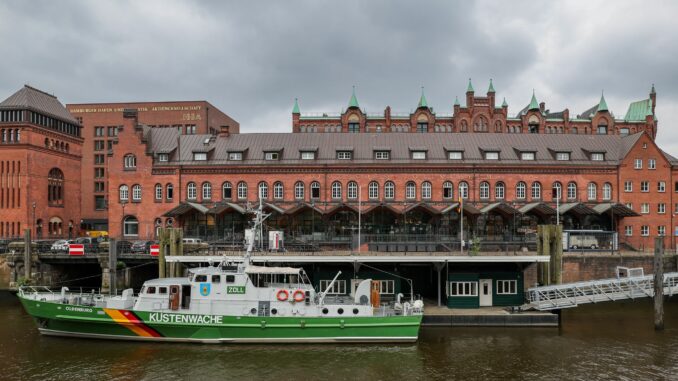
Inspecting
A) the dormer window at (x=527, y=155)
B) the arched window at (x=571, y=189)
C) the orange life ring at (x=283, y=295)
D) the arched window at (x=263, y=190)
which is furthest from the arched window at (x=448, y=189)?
the orange life ring at (x=283, y=295)

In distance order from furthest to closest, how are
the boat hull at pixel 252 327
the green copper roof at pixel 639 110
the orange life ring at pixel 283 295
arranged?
the green copper roof at pixel 639 110 → the orange life ring at pixel 283 295 → the boat hull at pixel 252 327

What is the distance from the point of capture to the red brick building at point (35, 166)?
62.6 m

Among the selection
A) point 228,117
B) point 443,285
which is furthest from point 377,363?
point 228,117

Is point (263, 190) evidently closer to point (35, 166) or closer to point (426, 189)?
point (426, 189)

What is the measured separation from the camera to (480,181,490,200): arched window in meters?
58.3

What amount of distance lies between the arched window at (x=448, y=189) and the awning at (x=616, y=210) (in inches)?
620

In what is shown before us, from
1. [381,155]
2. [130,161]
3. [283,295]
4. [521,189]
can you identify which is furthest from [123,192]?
[521,189]

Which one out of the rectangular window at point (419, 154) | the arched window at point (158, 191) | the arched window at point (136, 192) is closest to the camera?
the arched window at point (158, 191)

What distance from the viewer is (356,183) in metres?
58.3

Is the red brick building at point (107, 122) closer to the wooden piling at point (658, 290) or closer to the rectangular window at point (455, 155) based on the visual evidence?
the rectangular window at point (455, 155)

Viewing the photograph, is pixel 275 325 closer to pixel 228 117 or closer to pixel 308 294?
pixel 308 294

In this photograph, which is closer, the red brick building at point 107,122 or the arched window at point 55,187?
the arched window at point 55,187

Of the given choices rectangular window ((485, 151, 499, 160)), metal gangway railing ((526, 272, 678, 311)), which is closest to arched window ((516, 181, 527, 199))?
rectangular window ((485, 151, 499, 160))

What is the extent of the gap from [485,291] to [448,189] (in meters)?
23.9
